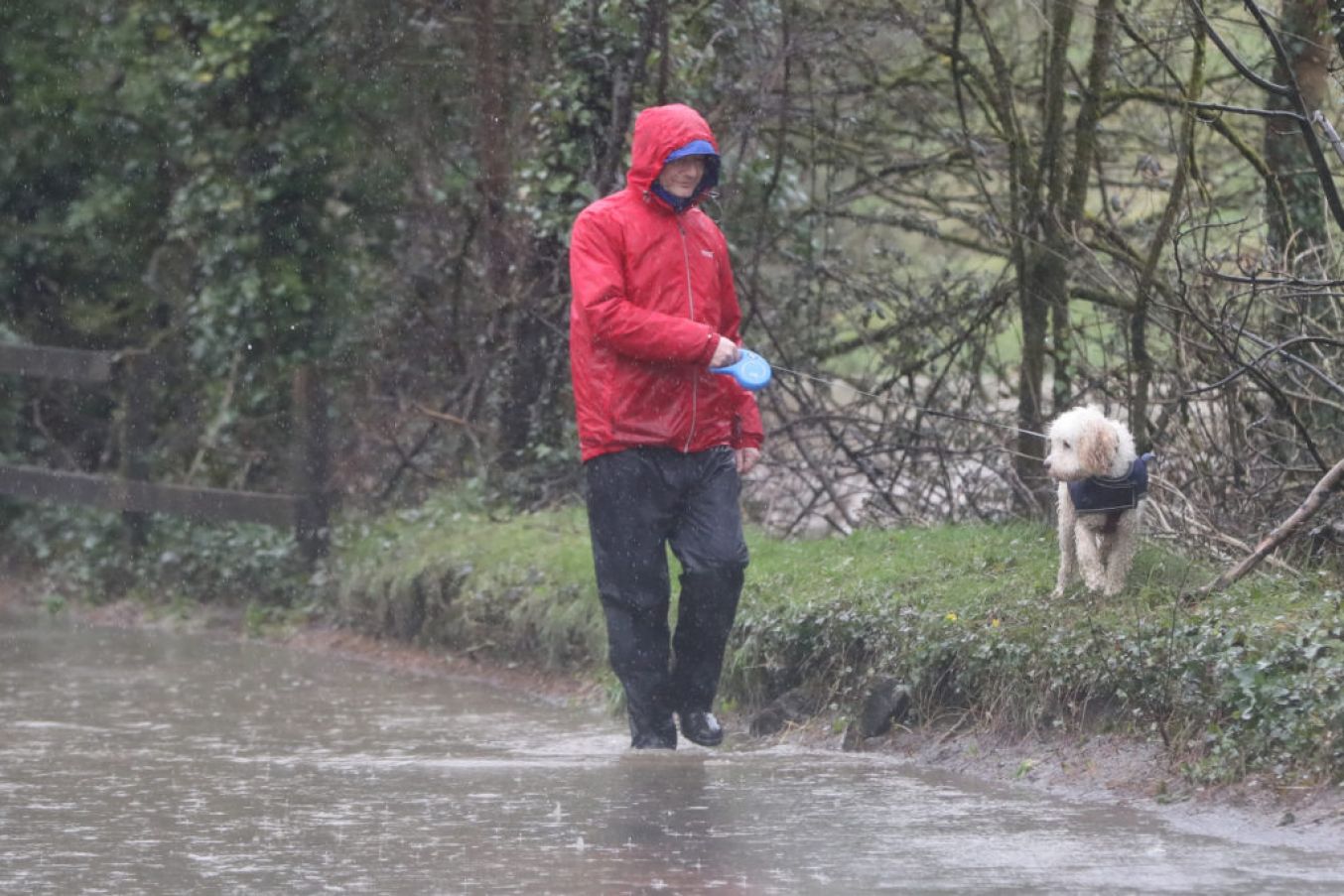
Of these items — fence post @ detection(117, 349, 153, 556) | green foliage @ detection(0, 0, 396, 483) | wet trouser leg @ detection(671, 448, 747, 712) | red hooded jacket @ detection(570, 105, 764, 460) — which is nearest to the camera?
red hooded jacket @ detection(570, 105, 764, 460)

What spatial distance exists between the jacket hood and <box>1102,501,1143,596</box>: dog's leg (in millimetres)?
2041

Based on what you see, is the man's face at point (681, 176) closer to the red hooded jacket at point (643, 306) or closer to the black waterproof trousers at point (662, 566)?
the red hooded jacket at point (643, 306)

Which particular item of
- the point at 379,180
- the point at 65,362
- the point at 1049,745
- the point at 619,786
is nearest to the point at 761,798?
the point at 619,786

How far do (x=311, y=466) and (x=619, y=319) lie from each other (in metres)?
6.57

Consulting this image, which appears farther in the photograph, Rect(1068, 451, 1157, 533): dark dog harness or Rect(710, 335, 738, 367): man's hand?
Rect(1068, 451, 1157, 533): dark dog harness

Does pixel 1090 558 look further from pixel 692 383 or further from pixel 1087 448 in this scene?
pixel 692 383

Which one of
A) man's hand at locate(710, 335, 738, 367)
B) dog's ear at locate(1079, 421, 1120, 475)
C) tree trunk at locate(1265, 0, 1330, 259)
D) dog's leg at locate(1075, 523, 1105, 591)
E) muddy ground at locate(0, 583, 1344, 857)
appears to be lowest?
muddy ground at locate(0, 583, 1344, 857)

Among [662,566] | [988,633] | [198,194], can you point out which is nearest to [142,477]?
[198,194]

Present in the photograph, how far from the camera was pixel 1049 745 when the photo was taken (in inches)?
273

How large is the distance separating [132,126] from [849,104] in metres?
5.42

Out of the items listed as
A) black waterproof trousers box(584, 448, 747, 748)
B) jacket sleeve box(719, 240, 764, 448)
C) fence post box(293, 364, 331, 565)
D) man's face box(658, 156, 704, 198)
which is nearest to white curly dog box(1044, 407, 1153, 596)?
jacket sleeve box(719, 240, 764, 448)

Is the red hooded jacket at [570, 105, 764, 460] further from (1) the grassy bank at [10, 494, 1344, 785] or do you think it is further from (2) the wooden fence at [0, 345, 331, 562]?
(2) the wooden fence at [0, 345, 331, 562]

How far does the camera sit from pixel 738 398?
7.61 meters

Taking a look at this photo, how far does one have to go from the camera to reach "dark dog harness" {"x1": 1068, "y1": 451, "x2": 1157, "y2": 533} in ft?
24.6
